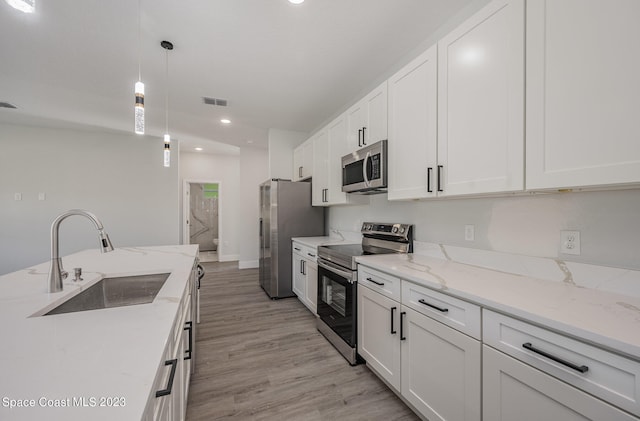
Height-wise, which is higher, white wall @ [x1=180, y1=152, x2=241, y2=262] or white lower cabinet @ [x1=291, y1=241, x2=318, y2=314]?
white wall @ [x1=180, y1=152, x2=241, y2=262]

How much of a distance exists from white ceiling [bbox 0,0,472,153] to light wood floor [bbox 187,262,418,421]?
8.63 ft

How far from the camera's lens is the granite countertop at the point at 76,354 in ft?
1.63

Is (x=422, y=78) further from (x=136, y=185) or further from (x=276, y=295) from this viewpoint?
(x=136, y=185)

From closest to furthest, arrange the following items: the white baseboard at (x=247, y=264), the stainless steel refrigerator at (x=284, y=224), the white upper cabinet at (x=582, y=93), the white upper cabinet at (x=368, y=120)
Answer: the white upper cabinet at (x=582, y=93), the white upper cabinet at (x=368, y=120), the stainless steel refrigerator at (x=284, y=224), the white baseboard at (x=247, y=264)

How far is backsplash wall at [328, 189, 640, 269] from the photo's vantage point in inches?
45.4

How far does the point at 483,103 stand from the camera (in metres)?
1.40

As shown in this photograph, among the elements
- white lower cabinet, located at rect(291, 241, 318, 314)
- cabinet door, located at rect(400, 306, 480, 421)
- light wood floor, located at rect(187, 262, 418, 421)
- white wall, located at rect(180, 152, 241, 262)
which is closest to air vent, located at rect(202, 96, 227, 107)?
white lower cabinet, located at rect(291, 241, 318, 314)

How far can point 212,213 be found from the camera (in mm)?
7984

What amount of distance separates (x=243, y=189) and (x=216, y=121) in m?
1.89

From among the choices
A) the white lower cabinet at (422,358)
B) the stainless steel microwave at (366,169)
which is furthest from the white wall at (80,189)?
the white lower cabinet at (422,358)

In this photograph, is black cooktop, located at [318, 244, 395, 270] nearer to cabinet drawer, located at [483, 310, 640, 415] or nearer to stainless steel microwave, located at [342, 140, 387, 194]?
stainless steel microwave, located at [342, 140, 387, 194]

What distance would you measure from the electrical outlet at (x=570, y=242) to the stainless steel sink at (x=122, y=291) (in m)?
2.20

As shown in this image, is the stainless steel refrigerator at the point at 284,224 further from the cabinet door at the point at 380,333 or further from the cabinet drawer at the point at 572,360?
the cabinet drawer at the point at 572,360

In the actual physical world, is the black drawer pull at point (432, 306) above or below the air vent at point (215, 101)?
below
